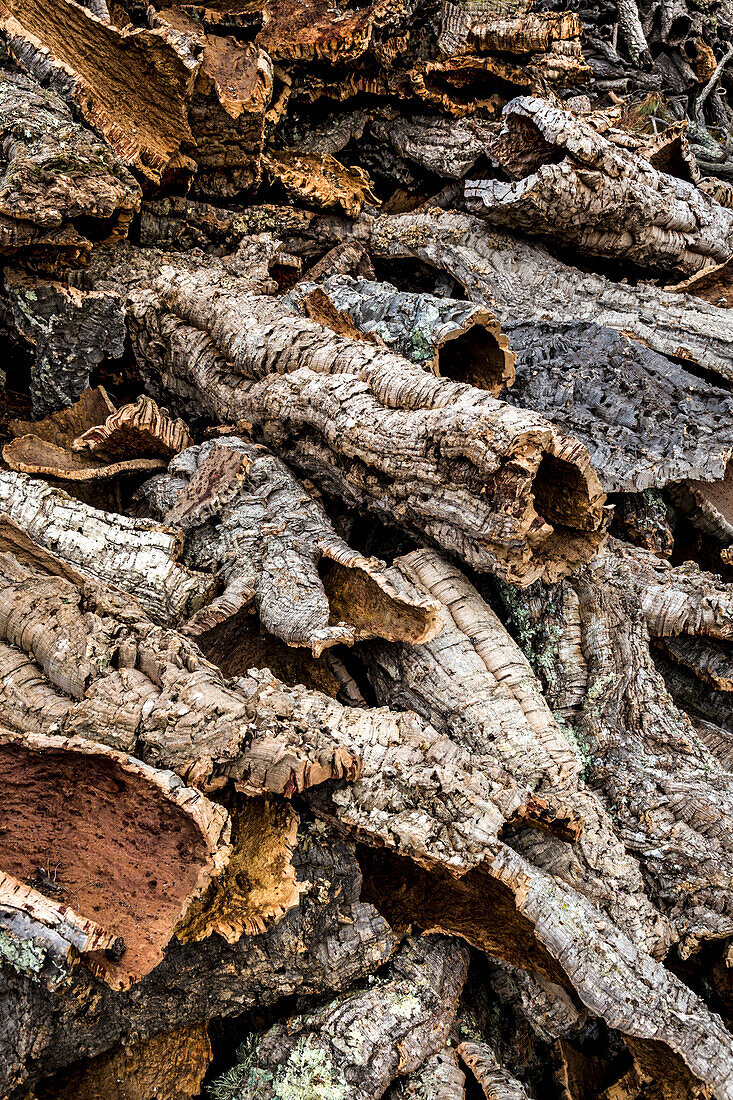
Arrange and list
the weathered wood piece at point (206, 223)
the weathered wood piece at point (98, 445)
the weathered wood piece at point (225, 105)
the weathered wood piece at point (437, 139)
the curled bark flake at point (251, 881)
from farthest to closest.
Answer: the weathered wood piece at point (437, 139) < the weathered wood piece at point (206, 223) < the weathered wood piece at point (225, 105) < the weathered wood piece at point (98, 445) < the curled bark flake at point (251, 881)

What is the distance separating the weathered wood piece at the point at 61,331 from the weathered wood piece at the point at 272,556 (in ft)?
2.11

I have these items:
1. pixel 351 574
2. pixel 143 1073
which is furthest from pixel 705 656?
pixel 143 1073

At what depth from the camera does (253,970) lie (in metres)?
1.88

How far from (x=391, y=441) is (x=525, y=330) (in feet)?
3.81

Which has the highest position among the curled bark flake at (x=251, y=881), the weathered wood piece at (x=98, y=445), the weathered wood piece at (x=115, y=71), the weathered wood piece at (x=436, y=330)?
the weathered wood piece at (x=115, y=71)

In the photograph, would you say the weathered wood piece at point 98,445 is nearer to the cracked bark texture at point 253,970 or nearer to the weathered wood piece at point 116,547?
the weathered wood piece at point 116,547

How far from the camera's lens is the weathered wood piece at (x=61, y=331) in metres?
2.82

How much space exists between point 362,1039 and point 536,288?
9.95 feet

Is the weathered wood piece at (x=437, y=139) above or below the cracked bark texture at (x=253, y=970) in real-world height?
above

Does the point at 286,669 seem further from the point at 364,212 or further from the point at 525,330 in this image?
the point at 364,212

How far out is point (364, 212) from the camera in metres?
3.75

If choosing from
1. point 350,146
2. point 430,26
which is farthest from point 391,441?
point 430,26

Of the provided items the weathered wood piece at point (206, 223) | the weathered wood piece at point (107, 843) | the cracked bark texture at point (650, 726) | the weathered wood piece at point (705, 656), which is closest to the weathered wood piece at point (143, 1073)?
the weathered wood piece at point (107, 843)

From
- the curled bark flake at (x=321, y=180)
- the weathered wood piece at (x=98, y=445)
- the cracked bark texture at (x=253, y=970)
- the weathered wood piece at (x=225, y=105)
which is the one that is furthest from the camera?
the curled bark flake at (x=321, y=180)
